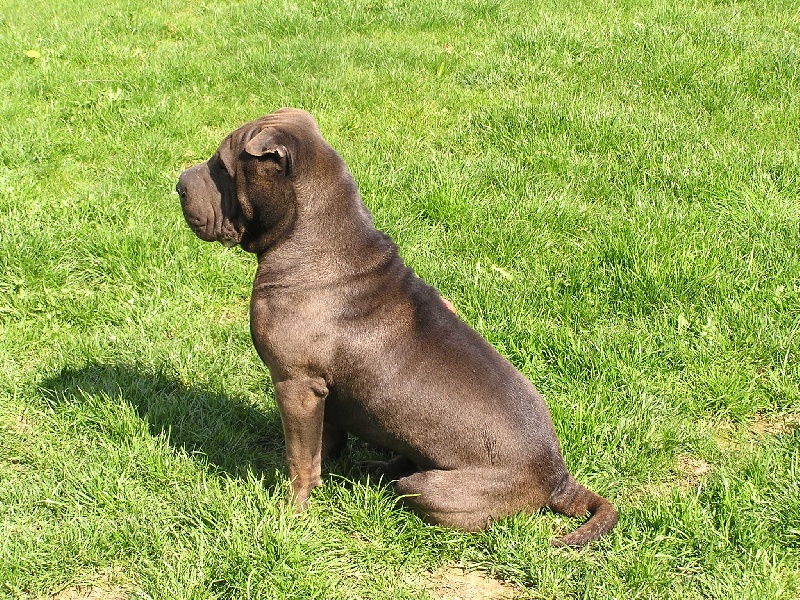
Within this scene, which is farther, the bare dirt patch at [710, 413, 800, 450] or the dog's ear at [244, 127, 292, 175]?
the bare dirt patch at [710, 413, 800, 450]

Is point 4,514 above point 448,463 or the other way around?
the other way around

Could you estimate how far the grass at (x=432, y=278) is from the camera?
3.71m

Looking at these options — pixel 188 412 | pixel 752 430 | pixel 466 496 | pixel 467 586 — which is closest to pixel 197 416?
pixel 188 412

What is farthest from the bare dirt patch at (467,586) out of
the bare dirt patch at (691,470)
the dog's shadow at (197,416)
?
the bare dirt patch at (691,470)

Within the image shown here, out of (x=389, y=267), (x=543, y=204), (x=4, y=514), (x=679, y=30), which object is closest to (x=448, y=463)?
(x=389, y=267)

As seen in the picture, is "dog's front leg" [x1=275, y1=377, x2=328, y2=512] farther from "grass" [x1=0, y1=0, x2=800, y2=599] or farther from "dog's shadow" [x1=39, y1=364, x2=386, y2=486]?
"dog's shadow" [x1=39, y1=364, x2=386, y2=486]

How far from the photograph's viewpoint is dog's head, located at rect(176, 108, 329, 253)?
3.63m

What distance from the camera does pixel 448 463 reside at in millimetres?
3666

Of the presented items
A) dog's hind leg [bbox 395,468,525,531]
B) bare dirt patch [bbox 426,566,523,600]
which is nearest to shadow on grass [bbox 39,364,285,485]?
dog's hind leg [bbox 395,468,525,531]

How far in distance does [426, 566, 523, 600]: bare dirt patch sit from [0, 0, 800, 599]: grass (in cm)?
4

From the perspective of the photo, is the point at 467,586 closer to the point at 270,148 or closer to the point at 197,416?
the point at 197,416

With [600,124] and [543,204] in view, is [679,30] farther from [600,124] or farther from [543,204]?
[543,204]

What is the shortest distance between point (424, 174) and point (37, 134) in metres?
3.30

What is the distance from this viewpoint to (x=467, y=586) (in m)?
3.64
